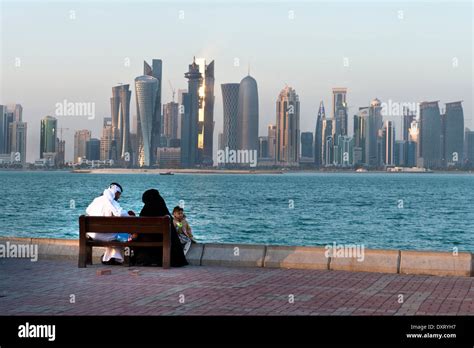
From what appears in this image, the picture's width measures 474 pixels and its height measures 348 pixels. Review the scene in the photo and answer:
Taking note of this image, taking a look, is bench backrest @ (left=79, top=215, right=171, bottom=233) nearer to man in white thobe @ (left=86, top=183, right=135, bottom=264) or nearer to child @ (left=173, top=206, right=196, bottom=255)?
man in white thobe @ (left=86, top=183, right=135, bottom=264)

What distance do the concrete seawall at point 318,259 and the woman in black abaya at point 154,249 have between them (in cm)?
46

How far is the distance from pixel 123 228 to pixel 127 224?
107 mm

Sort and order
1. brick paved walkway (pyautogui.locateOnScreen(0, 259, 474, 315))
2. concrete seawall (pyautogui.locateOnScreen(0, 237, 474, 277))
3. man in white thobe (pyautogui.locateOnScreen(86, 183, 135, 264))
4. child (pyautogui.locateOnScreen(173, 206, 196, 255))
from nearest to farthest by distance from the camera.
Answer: brick paved walkway (pyautogui.locateOnScreen(0, 259, 474, 315))
concrete seawall (pyautogui.locateOnScreen(0, 237, 474, 277))
man in white thobe (pyautogui.locateOnScreen(86, 183, 135, 264))
child (pyautogui.locateOnScreen(173, 206, 196, 255))

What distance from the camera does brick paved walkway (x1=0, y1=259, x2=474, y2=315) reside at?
28.5 feet

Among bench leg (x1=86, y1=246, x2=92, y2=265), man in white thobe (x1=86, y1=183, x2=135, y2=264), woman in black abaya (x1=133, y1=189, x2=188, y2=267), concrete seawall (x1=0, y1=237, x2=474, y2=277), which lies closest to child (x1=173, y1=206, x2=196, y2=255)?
concrete seawall (x1=0, y1=237, x2=474, y2=277)

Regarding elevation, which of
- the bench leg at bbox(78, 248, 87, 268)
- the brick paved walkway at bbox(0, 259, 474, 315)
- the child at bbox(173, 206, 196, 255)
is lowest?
the brick paved walkway at bbox(0, 259, 474, 315)

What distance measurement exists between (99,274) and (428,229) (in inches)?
1789

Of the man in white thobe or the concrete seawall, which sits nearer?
the concrete seawall

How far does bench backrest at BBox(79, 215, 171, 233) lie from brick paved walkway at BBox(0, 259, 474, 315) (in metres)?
0.67

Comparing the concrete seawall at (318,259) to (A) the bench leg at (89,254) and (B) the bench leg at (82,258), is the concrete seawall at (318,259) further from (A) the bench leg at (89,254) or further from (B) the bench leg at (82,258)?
(B) the bench leg at (82,258)
